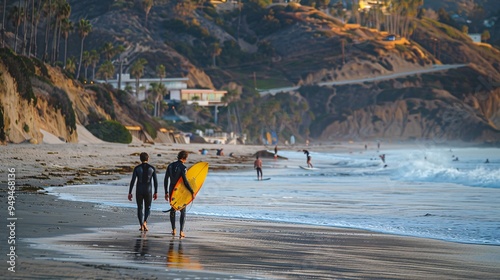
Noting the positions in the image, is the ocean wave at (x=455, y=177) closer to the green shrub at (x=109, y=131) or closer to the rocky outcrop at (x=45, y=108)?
the rocky outcrop at (x=45, y=108)

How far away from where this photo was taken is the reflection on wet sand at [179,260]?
14570mm

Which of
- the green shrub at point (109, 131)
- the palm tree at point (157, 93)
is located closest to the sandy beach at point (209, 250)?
the green shrub at point (109, 131)

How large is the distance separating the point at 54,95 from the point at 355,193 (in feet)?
136

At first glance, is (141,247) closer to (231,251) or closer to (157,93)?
(231,251)

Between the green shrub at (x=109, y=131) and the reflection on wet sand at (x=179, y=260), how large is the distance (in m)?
67.1

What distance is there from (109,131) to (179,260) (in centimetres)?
6963

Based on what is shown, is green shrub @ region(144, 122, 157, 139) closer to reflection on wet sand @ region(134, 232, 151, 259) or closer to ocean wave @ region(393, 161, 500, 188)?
ocean wave @ region(393, 161, 500, 188)

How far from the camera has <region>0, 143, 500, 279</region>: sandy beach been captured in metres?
14.1

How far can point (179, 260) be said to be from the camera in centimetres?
1524

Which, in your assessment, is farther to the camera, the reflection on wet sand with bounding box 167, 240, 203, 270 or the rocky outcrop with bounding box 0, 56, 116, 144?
the rocky outcrop with bounding box 0, 56, 116, 144

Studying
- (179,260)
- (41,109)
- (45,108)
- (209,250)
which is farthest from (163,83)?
(179,260)

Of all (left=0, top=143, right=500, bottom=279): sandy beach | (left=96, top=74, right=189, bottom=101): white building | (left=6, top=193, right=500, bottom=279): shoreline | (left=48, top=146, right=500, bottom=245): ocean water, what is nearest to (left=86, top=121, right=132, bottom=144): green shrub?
(left=48, top=146, right=500, bottom=245): ocean water

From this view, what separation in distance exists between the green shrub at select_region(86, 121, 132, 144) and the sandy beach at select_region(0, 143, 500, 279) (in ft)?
189

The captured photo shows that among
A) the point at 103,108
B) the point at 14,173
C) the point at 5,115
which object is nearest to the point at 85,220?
the point at 14,173
